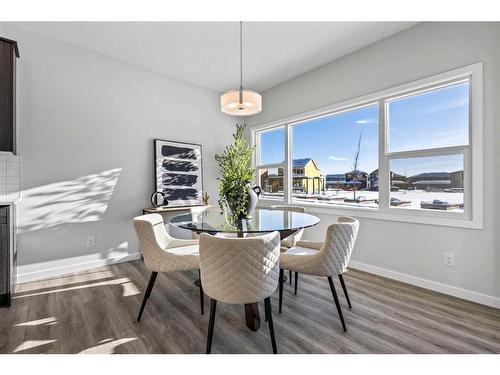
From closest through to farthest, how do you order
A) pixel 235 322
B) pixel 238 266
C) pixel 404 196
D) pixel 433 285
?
pixel 238 266 → pixel 235 322 → pixel 433 285 → pixel 404 196

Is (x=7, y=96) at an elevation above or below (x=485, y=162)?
above

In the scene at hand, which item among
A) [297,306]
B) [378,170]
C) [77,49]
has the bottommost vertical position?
[297,306]

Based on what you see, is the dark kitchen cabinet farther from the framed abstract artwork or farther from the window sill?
the window sill

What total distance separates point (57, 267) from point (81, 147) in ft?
4.86

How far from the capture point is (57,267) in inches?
112

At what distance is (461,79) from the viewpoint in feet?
7.52

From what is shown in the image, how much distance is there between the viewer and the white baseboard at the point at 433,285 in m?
2.11

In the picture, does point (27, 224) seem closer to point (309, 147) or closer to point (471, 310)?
point (309, 147)

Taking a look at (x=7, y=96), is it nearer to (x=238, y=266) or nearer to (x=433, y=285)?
(x=238, y=266)

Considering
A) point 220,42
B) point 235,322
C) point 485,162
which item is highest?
point 220,42

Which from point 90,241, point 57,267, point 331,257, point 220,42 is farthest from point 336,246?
point 57,267
